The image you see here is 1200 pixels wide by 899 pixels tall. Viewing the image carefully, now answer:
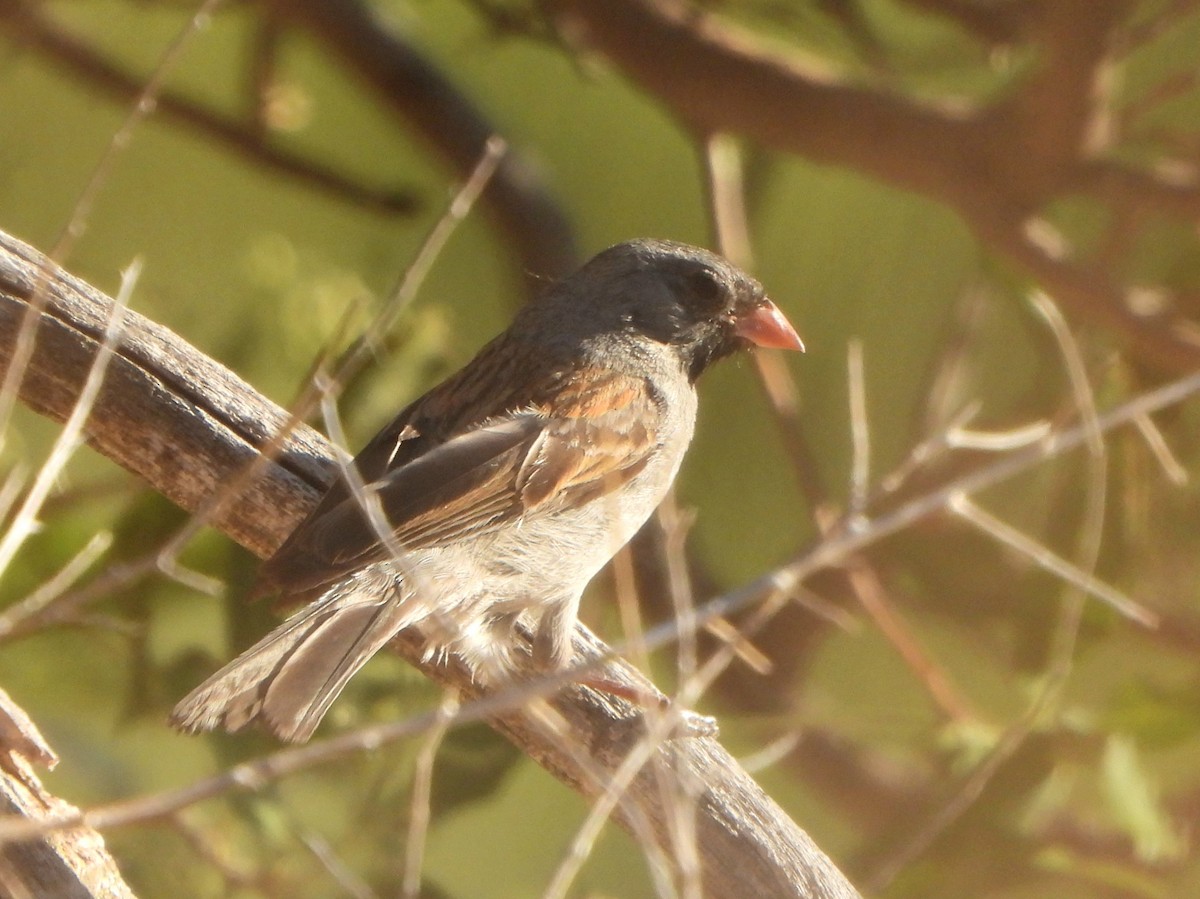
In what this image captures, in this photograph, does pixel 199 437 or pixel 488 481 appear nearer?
pixel 199 437

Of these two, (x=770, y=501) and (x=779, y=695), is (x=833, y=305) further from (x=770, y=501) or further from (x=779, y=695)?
(x=779, y=695)

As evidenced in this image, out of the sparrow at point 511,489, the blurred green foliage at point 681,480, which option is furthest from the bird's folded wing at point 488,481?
the blurred green foliage at point 681,480

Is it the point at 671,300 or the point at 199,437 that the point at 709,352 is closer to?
the point at 671,300

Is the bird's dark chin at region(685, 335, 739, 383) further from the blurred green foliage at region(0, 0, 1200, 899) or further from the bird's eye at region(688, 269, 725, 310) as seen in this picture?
the blurred green foliage at region(0, 0, 1200, 899)

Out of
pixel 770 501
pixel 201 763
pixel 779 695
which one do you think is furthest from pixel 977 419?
pixel 201 763

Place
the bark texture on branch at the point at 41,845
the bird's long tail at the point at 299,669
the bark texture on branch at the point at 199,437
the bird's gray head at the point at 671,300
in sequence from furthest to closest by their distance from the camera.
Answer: the bird's gray head at the point at 671,300, the bark texture on branch at the point at 199,437, the bird's long tail at the point at 299,669, the bark texture on branch at the point at 41,845

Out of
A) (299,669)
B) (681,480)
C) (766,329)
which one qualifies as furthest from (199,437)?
(681,480)

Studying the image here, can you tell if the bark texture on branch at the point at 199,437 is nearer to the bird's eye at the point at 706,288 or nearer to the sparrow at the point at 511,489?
the sparrow at the point at 511,489
